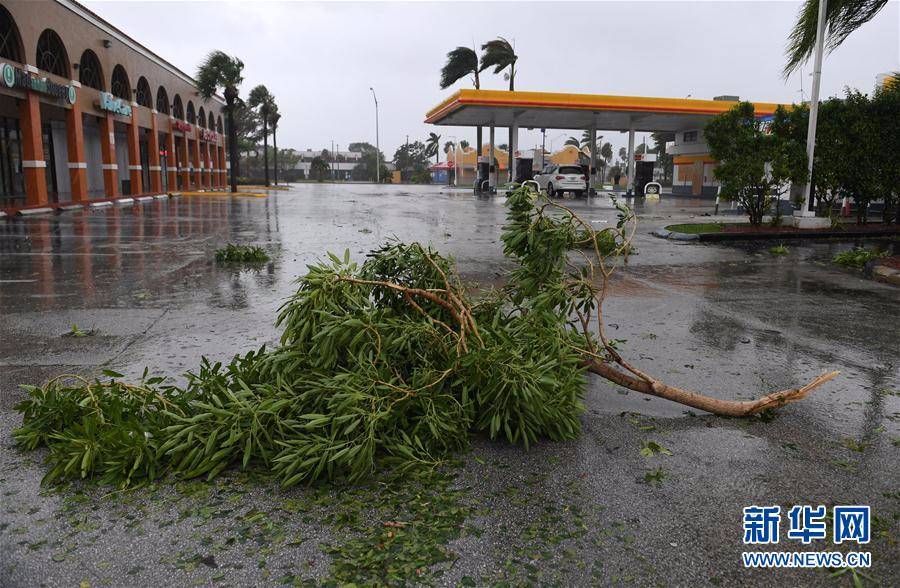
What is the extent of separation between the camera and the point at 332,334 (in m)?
3.85

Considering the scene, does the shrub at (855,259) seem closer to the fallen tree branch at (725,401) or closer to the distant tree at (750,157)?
the distant tree at (750,157)

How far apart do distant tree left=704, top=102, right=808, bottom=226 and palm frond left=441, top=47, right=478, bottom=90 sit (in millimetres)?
33656

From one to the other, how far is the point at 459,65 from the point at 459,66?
103 mm

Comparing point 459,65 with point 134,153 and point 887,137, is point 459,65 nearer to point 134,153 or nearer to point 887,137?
point 134,153

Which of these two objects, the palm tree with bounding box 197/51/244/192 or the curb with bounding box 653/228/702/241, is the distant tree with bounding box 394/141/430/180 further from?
the curb with bounding box 653/228/702/241

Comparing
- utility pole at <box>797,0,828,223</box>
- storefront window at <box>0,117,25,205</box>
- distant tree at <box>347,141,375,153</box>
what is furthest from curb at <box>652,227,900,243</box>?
distant tree at <box>347,141,375,153</box>

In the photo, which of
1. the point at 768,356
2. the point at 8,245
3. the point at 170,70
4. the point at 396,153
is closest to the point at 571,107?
the point at 170,70

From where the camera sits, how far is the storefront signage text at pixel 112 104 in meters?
28.5

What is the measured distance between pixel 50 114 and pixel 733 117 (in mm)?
30044

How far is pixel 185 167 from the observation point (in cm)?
4603

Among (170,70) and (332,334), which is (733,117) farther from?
(170,70)
